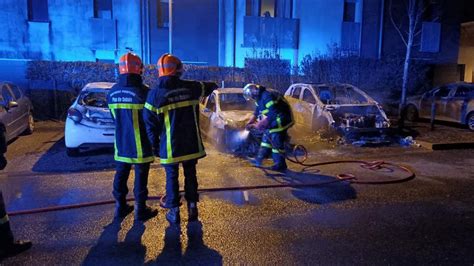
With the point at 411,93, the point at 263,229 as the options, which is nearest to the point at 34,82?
the point at 263,229

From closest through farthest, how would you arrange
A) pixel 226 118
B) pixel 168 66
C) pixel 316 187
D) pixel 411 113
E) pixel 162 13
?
pixel 168 66
pixel 316 187
pixel 226 118
pixel 411 113
pixel 162 13

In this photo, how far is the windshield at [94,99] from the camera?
7.96 m

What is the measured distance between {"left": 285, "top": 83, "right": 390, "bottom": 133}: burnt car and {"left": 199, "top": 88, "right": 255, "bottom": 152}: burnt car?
1703 millimetres

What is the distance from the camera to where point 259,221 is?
470 cm

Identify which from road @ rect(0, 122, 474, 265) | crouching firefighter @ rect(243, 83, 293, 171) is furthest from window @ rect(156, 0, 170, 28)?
crouching firefighter @ rect(243, 83, 293, 171)

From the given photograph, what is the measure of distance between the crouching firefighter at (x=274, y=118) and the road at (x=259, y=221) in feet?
1.38

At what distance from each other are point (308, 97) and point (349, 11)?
35.3ft

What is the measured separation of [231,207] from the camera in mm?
5195

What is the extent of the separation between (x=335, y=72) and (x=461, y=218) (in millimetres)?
12181

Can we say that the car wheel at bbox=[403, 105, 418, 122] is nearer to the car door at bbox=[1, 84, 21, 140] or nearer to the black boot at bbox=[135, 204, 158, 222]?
the black boot at bbox=[135, 204, 158, 222]

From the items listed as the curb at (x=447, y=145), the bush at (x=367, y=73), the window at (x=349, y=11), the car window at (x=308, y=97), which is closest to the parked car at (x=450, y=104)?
the curb at (x=447, y=145)

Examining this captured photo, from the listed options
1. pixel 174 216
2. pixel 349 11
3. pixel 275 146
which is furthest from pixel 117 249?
pixel 349 11

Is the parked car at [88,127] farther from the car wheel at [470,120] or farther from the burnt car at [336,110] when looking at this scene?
the car wheel at [470,120]

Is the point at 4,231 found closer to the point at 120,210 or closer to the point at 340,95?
the point at 120,210
